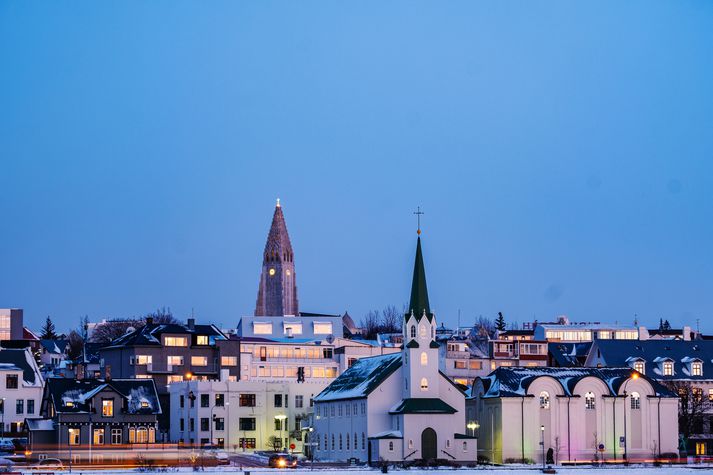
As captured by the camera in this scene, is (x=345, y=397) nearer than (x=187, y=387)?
Yes

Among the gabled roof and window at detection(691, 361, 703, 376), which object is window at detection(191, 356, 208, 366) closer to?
the gabled roof

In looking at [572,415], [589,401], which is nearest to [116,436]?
[572,415]

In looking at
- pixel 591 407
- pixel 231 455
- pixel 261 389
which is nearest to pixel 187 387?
pixel 261 389

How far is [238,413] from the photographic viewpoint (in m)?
144

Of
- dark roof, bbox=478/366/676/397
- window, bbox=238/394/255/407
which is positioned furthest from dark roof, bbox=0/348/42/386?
dark roof, bbox=478/366/676/397

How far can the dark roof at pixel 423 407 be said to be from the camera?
11500 centimetres

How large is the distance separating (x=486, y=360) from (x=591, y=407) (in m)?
65.4

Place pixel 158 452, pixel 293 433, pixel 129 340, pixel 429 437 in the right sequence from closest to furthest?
pixel 429 437
pixel 158 452
pixel 293 433
pixel 129 340

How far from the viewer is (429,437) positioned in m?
115

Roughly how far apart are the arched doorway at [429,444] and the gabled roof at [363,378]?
6.36m

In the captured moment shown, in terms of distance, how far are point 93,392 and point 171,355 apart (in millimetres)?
37081

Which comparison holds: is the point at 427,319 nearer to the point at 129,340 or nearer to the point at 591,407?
the point at 591,407

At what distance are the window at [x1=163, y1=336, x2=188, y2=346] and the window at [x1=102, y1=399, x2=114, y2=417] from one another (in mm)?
36386

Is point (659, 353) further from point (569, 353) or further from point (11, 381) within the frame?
point (11, 381)
